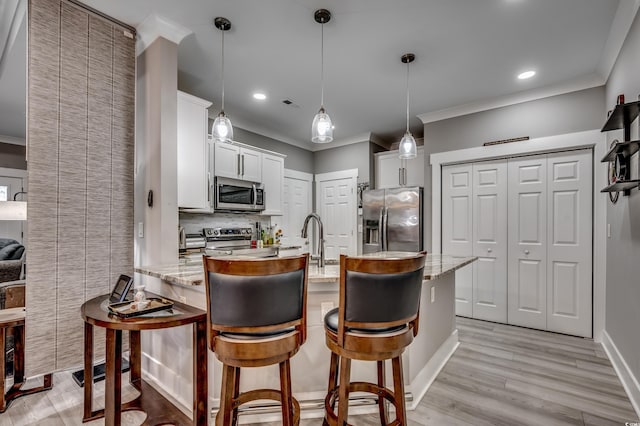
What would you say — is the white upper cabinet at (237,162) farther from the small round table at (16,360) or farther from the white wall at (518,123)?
the white wall at (518,123)

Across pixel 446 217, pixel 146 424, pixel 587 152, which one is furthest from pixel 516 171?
pixel 146 424

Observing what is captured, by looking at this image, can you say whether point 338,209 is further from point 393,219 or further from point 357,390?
point 357,390

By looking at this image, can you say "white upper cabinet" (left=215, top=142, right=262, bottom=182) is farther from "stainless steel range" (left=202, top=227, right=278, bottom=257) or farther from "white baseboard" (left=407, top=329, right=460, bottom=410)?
"white baseboard" (left=407, top=329, right=460, bottom=410)

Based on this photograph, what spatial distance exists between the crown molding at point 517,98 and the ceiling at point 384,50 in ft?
0.04

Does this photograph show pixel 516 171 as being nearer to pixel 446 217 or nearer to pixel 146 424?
pixel 446 217

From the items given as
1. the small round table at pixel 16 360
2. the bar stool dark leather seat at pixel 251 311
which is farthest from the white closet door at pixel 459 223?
the small round table at pixel 16 360

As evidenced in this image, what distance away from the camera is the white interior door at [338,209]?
5262 mm

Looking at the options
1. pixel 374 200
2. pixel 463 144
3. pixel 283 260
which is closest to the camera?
pixel 283 260

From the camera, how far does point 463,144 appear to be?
395 cm

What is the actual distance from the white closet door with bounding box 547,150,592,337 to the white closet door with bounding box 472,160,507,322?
17.4 inches

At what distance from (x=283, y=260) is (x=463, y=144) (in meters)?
3.44

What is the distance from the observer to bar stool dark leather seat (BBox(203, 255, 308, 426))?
1300 mm

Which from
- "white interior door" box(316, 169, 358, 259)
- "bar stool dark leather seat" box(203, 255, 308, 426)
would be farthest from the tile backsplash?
"bar stool dark leather seat" box(203, 255, 308, 426)

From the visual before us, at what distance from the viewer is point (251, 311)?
1310 millimetres
